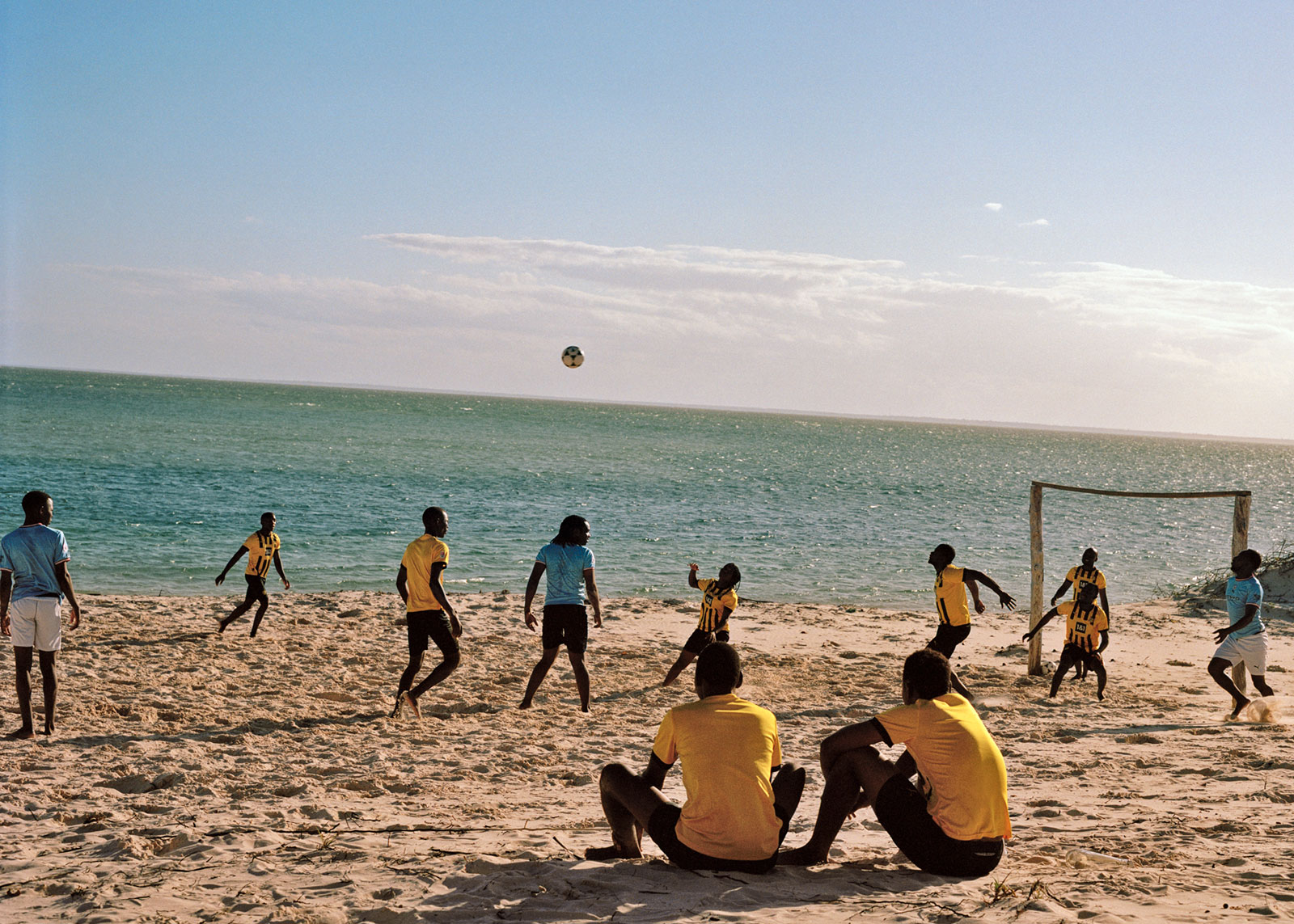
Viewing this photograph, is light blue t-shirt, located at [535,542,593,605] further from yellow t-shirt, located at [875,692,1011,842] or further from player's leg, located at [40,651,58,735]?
yellow t-shirt, located at [875,692,1011,842]

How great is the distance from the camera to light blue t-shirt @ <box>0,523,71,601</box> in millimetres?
6844

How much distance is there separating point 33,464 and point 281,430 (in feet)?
130

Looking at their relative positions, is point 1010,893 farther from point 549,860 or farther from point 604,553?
point 604,553

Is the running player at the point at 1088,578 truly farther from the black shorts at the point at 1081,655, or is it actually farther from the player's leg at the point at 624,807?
the player's leg at the point at 624,807

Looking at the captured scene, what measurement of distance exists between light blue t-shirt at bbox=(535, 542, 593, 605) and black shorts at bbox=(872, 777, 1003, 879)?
416cm

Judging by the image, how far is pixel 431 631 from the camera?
796 cm

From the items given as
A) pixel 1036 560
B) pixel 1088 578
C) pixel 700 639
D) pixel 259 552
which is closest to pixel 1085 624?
pixel 1088 578

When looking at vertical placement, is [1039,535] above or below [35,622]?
above

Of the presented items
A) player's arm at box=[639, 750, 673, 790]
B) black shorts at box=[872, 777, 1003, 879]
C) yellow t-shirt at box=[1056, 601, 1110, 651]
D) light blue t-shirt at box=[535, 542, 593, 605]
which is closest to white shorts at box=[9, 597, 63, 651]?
light blue t-shirt at box=[535, 542, 593, 605]

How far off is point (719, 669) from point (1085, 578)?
21.9ft

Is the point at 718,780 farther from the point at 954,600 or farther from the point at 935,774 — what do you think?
the point at 954,600

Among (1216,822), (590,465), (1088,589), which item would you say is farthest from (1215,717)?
(590,465)

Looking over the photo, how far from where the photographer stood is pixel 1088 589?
9.47 meters

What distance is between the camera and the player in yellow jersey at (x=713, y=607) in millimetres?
9141
